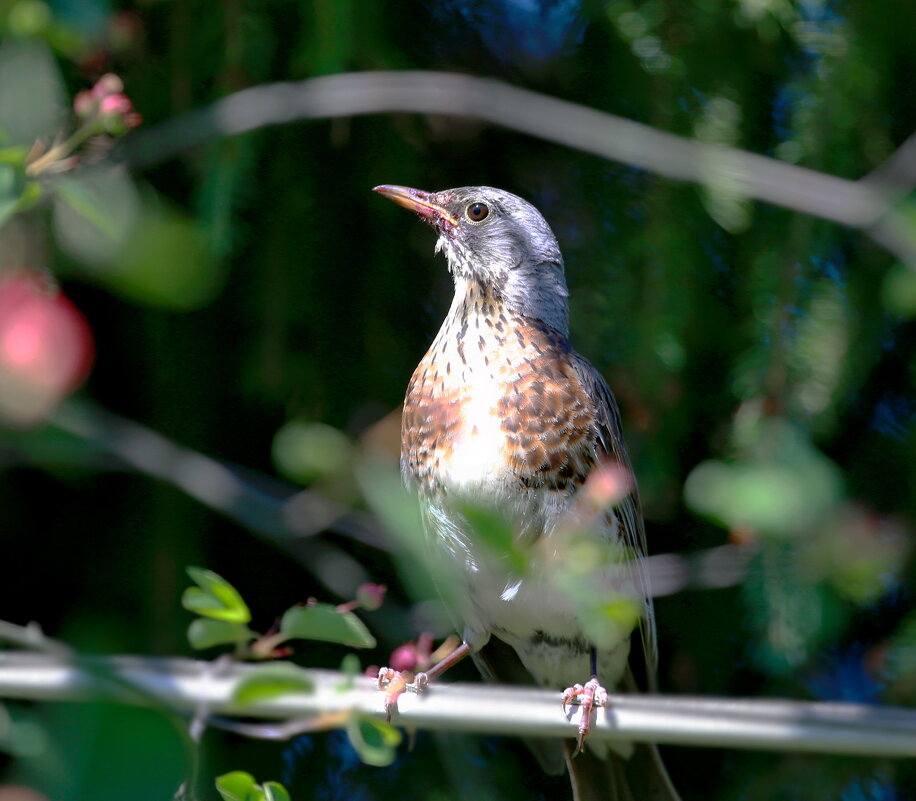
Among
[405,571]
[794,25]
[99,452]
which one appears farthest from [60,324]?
[794,25]

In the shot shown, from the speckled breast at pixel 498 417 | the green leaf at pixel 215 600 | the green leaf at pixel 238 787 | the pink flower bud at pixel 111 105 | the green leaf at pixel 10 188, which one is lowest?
the green leaf at pixel 238 787

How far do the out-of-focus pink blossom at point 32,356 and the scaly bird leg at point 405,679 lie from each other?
0.45 meters

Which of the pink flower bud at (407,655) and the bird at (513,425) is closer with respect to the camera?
the pink flower bud at (407,655)

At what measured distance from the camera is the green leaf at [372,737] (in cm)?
80

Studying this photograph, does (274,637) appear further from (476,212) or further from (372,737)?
(476,212)

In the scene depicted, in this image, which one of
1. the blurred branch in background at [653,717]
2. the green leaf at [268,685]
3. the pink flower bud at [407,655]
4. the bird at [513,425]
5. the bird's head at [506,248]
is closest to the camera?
the green leaf at [268,685]

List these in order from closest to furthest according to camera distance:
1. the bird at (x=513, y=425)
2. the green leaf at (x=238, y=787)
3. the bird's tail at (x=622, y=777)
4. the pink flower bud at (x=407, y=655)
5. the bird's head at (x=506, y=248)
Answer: the green leaf at (x=238, y=787) → the pink flower bud at (x=407, y=655) → the bird at (x=513, y=425) → the bird's head at (x=506, y=248) → the bird's tail at (x=622, y=777)

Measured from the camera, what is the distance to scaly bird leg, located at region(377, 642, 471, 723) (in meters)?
1.16

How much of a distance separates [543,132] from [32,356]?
0.60m

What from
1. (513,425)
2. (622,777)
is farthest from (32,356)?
(622,777)

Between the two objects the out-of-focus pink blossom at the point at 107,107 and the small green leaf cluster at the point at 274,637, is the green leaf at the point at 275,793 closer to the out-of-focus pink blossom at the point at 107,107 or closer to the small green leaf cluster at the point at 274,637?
the small green leaf cluster at the point at 274,637

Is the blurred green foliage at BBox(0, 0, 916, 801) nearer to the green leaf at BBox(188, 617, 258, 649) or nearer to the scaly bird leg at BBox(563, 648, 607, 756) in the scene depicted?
the scaly bird leg at BBox(563, 648, 607, 756)

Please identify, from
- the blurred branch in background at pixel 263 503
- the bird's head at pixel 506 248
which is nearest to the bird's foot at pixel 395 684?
the blurred branch in background at pixel 263 503

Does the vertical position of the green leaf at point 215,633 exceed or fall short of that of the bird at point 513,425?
it falls short
